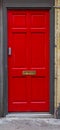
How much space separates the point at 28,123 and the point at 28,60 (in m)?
1.42

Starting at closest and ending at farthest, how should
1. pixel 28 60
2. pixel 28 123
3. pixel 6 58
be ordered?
1. pixel 28 123
2. pixel 6 58
3. pixel 28 60

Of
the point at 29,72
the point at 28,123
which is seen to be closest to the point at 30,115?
the point at 28,123

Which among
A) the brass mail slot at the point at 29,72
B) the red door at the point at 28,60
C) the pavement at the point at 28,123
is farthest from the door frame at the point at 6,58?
the brass mail slot at the point at 29,72

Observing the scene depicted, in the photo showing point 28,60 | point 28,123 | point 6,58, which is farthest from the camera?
point 28,60

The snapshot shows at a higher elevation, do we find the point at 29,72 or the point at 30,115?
the point at 29,72

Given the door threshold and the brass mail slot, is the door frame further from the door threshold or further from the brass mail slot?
the brass mail slot

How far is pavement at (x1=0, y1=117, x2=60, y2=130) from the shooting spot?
27.8 ft

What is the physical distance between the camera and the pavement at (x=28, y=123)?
8477 millimetres

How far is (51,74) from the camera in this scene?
9.18 metres

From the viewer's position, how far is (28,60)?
9211 mm

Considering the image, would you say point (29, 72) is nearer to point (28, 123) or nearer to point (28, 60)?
point (28, 60)

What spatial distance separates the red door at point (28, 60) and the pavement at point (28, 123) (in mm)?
329

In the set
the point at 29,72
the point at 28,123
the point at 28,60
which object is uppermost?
the point at 28,60

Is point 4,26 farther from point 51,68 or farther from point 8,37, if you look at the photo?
point 51,68
